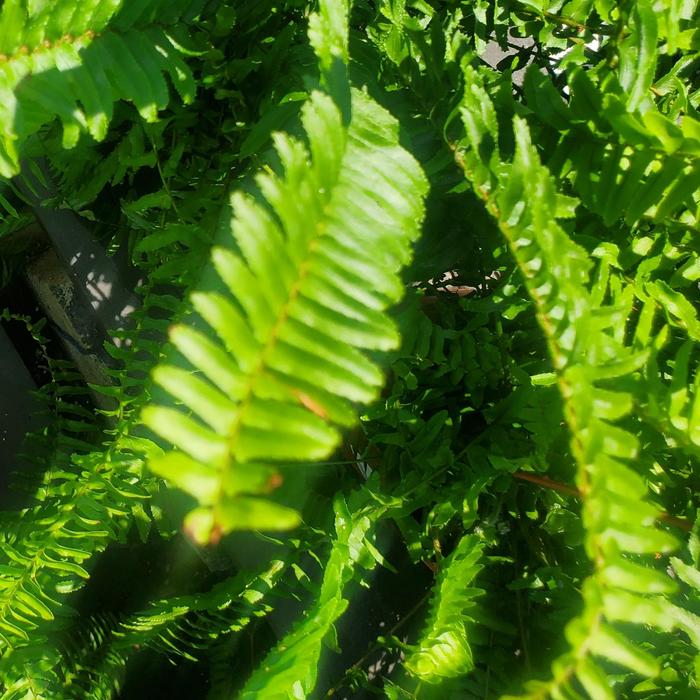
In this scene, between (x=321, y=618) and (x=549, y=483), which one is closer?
(x=321, y=618)

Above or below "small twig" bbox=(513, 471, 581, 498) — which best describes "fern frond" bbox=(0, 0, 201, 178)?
above

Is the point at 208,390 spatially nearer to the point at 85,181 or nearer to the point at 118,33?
the point at 118,33

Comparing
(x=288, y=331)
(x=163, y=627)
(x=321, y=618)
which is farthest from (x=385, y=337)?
(x=163, y=627)

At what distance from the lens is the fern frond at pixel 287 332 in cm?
33

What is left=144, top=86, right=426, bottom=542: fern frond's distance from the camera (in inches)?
13.0

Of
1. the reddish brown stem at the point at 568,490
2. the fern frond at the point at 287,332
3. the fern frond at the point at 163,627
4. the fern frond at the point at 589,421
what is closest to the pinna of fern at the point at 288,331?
the fern frond at the point at 287,332

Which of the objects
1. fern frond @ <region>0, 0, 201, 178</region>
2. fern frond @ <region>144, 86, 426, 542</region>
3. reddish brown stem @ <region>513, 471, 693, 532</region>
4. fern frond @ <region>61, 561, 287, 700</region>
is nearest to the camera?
fern frond @ <region>144, 86, 426, 542</region>

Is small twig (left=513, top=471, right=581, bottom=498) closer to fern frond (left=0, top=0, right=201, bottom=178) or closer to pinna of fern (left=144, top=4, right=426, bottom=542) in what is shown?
pinna of fern (left=144, top=4, right=426, bottom=542)

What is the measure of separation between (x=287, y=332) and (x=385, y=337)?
0.06 m

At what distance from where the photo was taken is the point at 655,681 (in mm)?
829

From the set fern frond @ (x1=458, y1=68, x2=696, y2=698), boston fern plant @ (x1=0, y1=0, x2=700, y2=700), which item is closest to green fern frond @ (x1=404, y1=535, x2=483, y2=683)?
boston fern plant @ (x1=0, y1=0, x2=700, y2=700)

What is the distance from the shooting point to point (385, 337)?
414 millimetres

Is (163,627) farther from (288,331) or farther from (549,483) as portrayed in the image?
(288,331)

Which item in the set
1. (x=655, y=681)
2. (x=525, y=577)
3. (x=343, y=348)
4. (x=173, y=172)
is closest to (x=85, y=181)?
(x=173, y=172)
